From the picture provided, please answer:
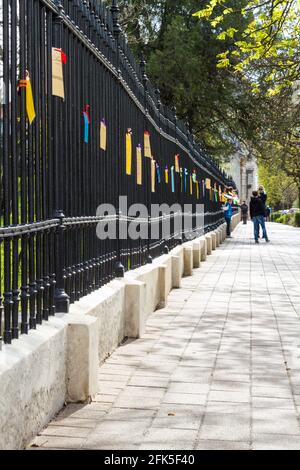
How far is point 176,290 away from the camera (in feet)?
40.5

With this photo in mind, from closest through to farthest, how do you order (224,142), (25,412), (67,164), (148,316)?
(25,412) < (67,164) < (148,316) < (224,142)

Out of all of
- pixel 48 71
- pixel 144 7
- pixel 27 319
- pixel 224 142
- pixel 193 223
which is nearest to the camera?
pixel 27 319

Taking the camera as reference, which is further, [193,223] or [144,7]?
[144,7]

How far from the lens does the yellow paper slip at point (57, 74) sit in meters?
5.25

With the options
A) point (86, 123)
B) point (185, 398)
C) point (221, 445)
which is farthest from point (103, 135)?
point (221, 445)

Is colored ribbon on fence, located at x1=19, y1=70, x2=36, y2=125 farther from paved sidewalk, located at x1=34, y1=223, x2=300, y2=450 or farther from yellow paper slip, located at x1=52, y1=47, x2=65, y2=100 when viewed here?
paved sidewalk, located at x1=34, y1=223, x2=300, y2=450

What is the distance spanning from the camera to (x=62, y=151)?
5590 millimetres

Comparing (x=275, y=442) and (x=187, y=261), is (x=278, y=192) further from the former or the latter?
(x=275, y=442)

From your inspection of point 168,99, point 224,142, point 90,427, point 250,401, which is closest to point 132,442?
point 90,427

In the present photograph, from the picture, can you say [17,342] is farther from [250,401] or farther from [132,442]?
[250,401]

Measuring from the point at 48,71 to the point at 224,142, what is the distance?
29.4m

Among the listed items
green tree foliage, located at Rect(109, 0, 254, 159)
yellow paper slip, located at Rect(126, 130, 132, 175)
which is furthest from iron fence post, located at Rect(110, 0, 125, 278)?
green tree foliage, located at Rect(109, 0, 254, 159)

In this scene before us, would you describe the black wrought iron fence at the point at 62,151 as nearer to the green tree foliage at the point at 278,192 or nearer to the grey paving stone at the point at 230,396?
the grey paving stone at the point at 230,396

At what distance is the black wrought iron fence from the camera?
4.37m
